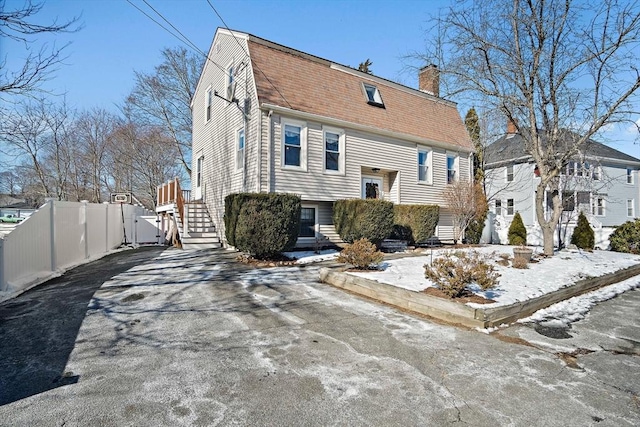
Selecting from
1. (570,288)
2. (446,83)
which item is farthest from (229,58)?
(570,288)

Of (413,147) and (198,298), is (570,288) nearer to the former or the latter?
(198,298)

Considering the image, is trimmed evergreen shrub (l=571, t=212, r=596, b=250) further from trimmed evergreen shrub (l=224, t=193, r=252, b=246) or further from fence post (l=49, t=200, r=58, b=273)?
fence post (l=49, t=200, r=58, b=273)

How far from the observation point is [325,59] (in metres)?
13.3

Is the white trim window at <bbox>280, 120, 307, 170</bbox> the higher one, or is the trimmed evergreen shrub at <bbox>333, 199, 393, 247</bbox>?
the white trim window at <bbox>280, 120, 307, 170</bbox>

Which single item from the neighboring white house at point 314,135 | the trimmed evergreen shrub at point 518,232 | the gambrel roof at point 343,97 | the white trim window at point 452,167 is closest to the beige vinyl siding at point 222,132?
the neighboring white house at point 314,135

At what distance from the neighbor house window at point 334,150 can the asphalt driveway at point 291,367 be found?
24.5ft

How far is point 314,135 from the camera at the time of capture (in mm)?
11789

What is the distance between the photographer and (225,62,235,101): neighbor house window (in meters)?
12.6

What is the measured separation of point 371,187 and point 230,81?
695 centimetres

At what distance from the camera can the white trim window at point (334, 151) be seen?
39.9ft

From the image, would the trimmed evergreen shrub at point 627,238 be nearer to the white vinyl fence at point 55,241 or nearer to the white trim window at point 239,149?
the white trim window at point 239,149

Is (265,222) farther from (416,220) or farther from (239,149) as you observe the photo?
(416,220)

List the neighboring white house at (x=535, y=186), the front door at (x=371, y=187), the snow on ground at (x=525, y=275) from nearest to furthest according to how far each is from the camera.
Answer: the snow on ground at (x=525, y=275)
the front door at (x=371, y=187)
the neighboring white house at (x=535, y=186)

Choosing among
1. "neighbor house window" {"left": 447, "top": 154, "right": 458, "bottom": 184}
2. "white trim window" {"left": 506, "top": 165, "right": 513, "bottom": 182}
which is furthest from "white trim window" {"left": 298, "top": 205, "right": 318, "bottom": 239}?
"white trim window" {"left": 506, "top": 165, "right": 513, "bottom": 182}
